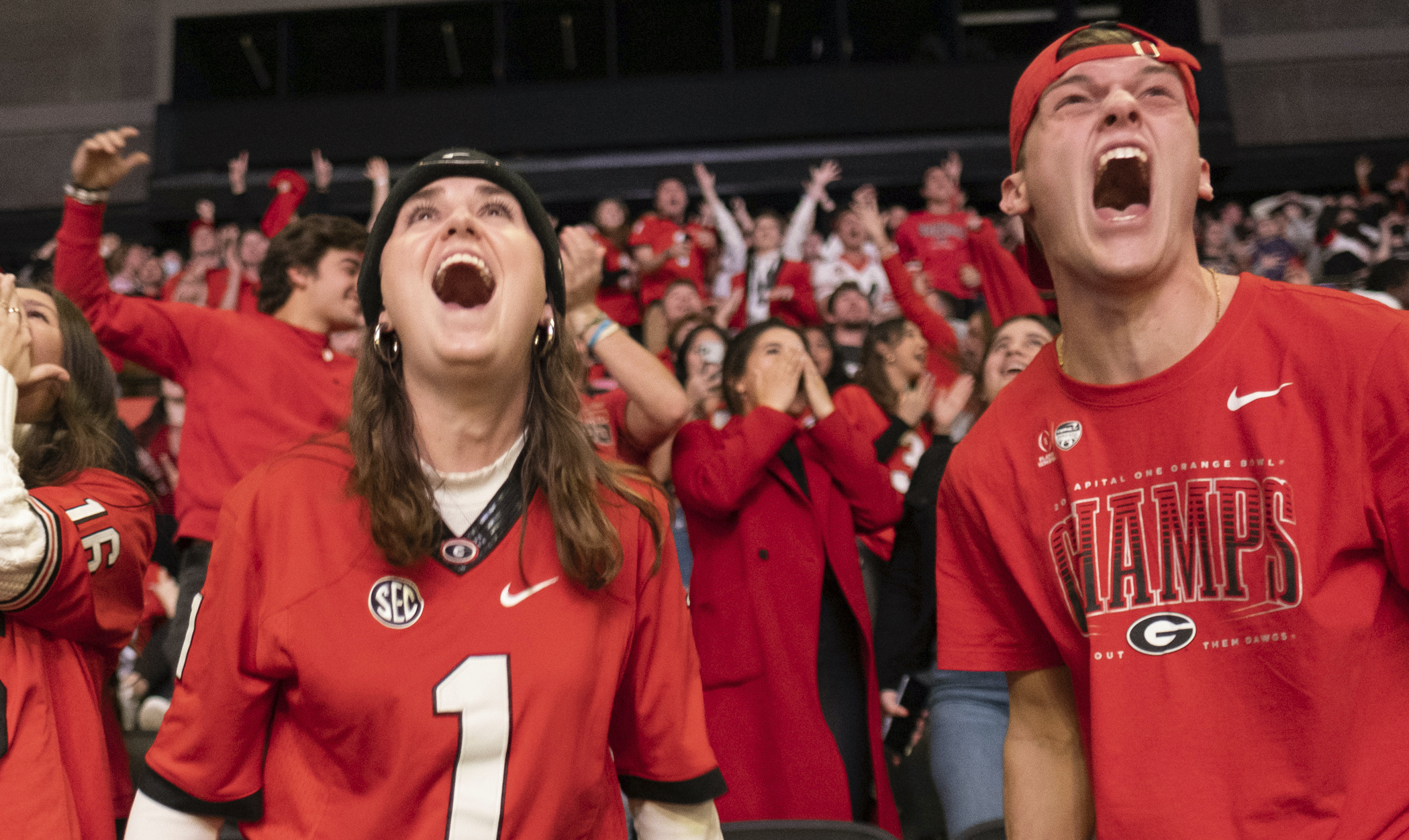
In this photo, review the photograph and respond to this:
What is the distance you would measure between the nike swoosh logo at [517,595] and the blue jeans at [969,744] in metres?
1.72

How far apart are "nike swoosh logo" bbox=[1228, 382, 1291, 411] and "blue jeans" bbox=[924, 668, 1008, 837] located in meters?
1.63

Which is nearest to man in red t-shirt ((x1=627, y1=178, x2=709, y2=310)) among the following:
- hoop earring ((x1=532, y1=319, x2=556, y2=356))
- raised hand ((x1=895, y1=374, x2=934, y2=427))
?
raised hand ((x1=895, y1=374, x2=934, y2=427))

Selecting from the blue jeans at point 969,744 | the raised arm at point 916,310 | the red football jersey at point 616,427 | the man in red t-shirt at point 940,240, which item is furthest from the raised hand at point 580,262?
the man in red t-shirt at point 940,240

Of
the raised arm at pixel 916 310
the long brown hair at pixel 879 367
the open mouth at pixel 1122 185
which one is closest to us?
the open mouth at pixel 1122 185

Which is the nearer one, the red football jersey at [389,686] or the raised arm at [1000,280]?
the red football jersey at [389,686]

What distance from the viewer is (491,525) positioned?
5.87ft

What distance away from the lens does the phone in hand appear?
348 cm

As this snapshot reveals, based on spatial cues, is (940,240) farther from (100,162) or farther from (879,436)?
(100,162)

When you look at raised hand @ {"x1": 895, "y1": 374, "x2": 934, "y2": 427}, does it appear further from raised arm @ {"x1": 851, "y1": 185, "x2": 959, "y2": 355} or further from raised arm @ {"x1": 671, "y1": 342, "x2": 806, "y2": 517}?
raised arm @ {"x1": 851, "y1": 185, "x2": 959, "y2": 355}

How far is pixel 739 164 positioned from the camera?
1286 centimetres

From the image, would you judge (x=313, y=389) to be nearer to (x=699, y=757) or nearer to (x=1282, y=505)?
(x=699, y=757)

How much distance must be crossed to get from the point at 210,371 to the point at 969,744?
2.55 m

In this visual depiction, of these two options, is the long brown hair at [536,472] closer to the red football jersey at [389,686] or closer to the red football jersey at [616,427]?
the red football jersey at [389,686]

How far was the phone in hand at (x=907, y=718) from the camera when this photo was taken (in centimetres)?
348
